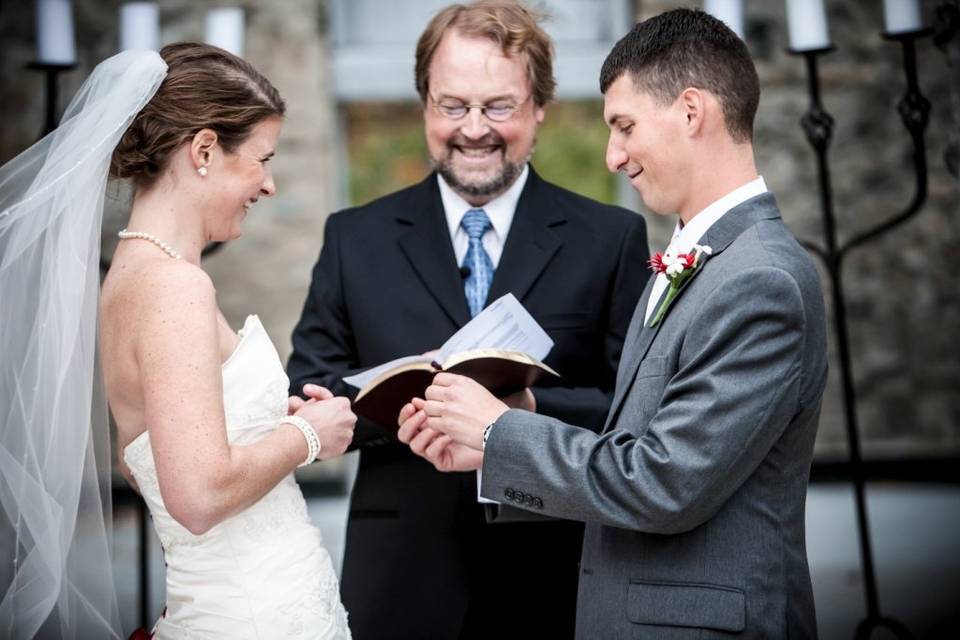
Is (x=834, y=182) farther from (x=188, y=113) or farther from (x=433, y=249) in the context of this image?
(x=188, y=113)

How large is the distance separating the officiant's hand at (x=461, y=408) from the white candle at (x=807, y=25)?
7.38 feet

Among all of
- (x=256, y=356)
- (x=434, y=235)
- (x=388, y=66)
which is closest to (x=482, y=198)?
(x=434, y=235)

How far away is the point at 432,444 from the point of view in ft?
7.54

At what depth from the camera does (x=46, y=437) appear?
86.6 inches

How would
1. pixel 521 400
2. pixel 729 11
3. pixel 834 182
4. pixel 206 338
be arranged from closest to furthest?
pixel 206 338 → pixel 521 400 → pixel 729 11 → pixel 834 182

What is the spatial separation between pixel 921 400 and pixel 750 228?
4.66m

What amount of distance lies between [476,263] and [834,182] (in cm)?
393

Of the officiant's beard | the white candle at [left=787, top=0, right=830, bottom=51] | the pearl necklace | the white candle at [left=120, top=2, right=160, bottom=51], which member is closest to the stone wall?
the white candle at [left=787, top=0, right=830, bottom=51]

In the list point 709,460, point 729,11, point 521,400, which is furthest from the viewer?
point 729,11

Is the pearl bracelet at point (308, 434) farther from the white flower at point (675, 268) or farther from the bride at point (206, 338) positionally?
the white flower at point (675, 268)

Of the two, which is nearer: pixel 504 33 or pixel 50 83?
pixel 504 33

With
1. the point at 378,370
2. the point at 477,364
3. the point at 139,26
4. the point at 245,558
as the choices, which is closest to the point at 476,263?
the point at 378,370

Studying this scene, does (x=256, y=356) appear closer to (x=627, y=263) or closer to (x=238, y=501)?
(x=238, y=501)

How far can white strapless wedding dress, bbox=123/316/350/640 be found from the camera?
2180 mm
